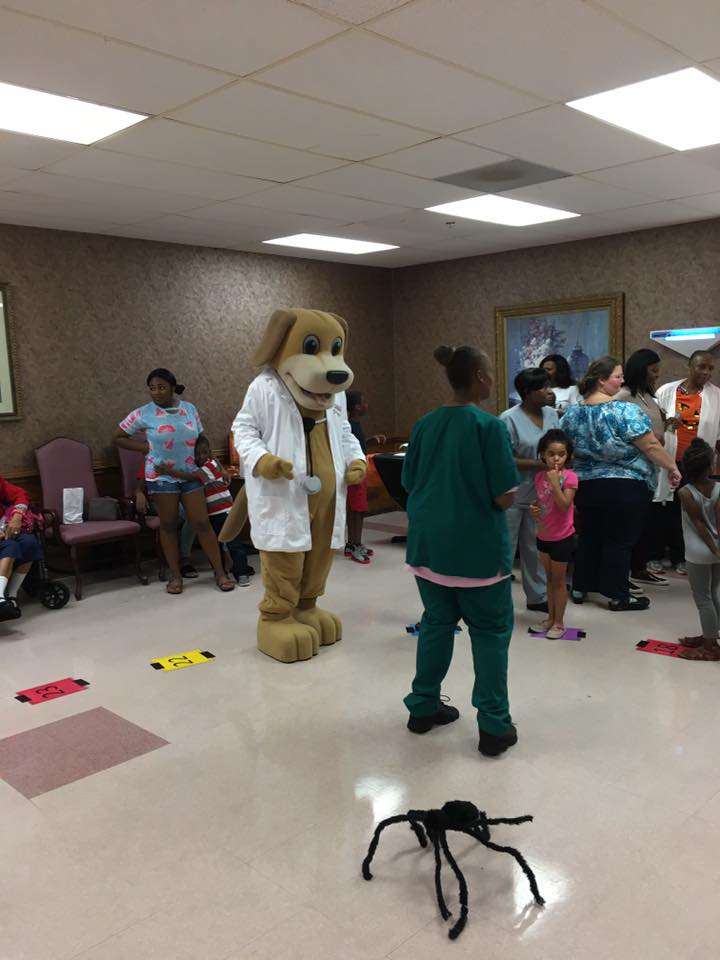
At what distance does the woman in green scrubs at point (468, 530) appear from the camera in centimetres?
285

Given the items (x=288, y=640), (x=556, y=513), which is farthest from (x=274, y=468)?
(x=556, y=513)

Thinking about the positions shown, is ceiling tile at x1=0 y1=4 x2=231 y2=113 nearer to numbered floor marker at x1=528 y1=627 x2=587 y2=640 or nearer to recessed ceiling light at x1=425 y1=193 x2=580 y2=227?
recessed ceiling light at x1=425 y1=193 x2=580 y2=227

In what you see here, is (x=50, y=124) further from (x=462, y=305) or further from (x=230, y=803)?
(x=462, y=305)

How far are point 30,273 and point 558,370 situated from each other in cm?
408

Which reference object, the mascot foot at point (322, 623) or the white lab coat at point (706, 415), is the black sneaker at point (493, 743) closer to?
the mascot foot at point (322, 623)

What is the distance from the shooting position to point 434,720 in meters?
3.28

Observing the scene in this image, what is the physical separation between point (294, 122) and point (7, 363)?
10.5ft

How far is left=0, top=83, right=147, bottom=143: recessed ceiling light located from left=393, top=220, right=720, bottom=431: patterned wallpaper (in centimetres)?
473

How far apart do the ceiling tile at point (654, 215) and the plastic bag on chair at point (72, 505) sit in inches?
174

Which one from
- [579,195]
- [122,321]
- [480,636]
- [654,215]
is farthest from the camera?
[122,321]

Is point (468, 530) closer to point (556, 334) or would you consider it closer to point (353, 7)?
point (353, 7)

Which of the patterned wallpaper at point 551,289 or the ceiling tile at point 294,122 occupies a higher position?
the ceiling tile at point 294,122

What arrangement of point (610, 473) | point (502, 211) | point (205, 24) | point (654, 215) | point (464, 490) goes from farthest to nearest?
point (654, 215) → point (502, 211) → point (610, 473) → point (464, 490) → point (205, 24)

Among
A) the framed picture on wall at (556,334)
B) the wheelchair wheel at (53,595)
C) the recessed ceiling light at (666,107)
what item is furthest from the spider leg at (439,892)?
the framed picture on wall at (556,334)
